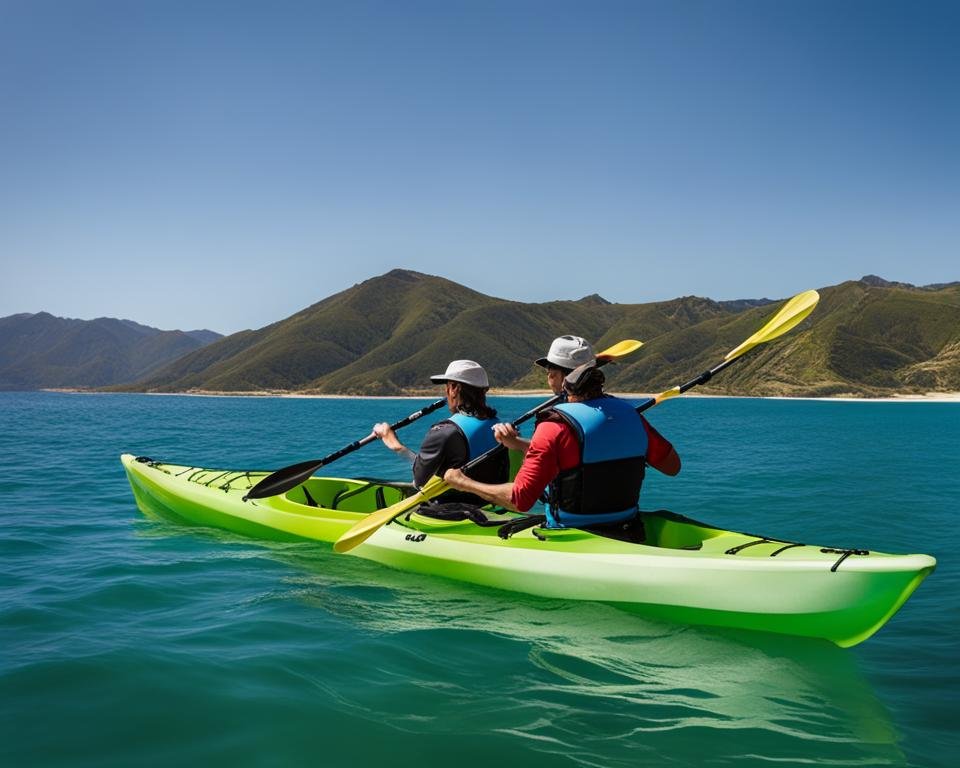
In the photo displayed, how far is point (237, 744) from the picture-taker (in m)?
4.11

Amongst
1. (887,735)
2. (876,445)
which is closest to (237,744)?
(887,735)

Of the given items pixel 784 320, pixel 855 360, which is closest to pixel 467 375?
pixel 784 320

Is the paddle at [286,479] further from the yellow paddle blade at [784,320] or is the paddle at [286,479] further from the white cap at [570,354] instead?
the yellow paddle blade at [784,320]

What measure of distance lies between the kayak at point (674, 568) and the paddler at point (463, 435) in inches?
25.4

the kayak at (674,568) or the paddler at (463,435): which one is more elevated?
the paddler at (463,435)

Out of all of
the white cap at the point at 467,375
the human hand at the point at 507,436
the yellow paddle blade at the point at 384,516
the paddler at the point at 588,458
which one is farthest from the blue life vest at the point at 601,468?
the white cap at the point at 467,375

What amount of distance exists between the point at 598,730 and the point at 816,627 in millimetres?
2154

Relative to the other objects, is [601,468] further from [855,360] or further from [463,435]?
[855,360]

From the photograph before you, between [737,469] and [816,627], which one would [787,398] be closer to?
[737,469]

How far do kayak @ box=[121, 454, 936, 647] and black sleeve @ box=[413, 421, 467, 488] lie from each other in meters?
0.75

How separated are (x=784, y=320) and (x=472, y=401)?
168 inches

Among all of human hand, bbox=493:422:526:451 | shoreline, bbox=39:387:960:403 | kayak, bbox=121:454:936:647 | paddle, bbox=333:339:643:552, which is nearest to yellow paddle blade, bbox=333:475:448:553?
paddle, bbox=333:339:643:552

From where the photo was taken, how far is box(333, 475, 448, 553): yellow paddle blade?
7.24m

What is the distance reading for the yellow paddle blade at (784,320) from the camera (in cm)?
852
